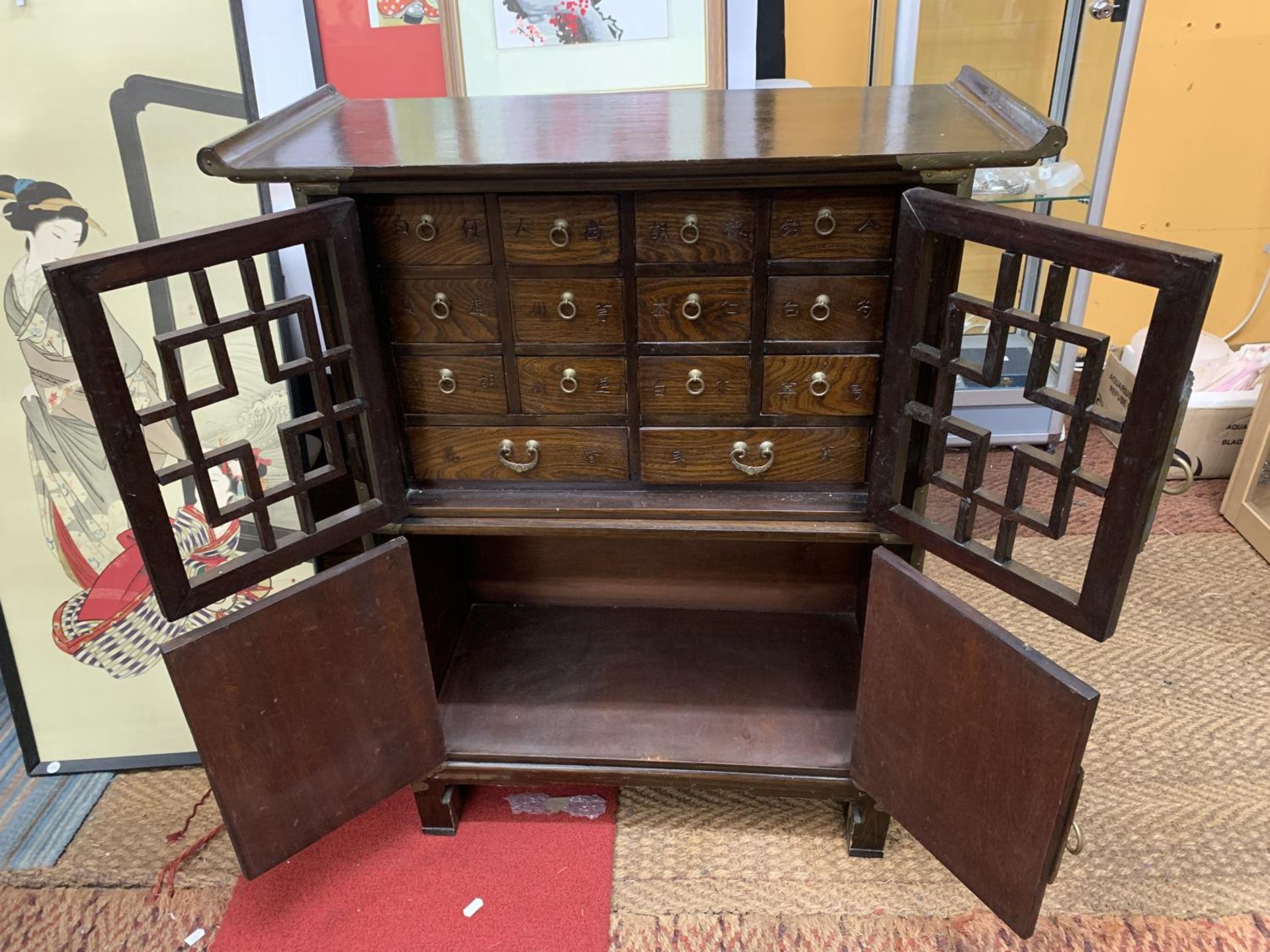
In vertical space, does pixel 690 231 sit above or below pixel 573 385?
above

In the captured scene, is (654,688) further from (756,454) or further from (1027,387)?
(1027,387)

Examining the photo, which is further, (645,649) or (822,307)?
(645,649)

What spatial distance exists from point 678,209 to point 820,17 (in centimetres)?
131

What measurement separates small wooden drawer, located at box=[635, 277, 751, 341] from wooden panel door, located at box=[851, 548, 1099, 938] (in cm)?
33

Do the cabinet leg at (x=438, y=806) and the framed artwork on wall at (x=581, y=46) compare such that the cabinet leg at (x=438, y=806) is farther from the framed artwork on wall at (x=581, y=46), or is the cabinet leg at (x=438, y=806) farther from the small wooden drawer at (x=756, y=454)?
the framed artwork on wall at (x=581, y=46)

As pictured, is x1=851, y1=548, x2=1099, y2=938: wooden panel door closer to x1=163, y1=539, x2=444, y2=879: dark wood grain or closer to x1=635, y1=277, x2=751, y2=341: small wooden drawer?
x1=635, y1=277, x2=751, y2=341: small wooden drawer

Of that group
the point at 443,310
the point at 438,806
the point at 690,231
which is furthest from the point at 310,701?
the point at 690,231

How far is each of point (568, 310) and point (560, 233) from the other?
0.09 m

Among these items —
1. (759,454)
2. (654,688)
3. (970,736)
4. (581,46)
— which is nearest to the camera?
(970,736)

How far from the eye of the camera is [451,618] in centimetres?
153

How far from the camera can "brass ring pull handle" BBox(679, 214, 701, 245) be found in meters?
1.03

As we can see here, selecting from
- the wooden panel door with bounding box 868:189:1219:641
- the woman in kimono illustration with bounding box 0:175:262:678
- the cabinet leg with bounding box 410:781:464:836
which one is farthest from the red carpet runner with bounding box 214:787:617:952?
the wooden panel door with bounding box 868:189:1219:641

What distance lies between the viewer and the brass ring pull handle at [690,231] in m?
1.03

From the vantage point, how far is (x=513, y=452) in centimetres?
120
